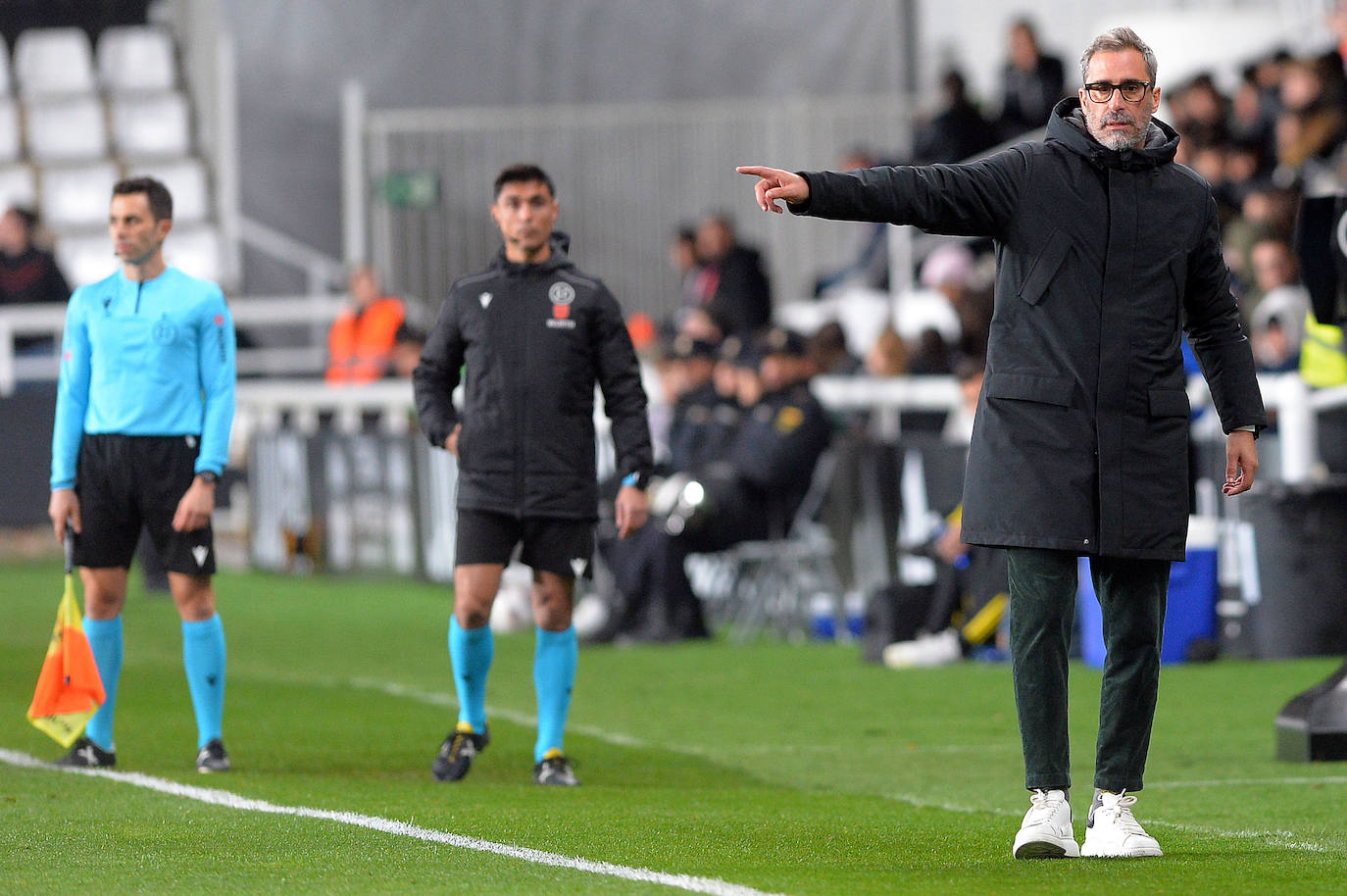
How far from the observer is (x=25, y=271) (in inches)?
822

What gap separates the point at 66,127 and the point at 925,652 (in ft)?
52.5

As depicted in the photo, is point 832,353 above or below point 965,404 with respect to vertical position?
above

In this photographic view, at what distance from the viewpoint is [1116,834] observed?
19.0 ft

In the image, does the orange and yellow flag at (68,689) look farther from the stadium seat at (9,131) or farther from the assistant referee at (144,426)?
the stadium seat at (9,131)

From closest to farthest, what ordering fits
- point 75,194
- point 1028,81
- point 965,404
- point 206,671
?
1. point 206,671
2. point 965,404
3. point 1028,81
4. point 75,194

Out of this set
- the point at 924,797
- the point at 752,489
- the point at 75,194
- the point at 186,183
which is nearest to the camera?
the point at 924,797

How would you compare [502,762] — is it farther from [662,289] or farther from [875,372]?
[662,289]

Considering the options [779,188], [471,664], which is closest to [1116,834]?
[779,188]

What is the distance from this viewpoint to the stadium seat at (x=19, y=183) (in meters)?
24.6

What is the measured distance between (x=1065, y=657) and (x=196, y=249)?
19.0 m

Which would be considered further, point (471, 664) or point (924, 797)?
point (471, 664)

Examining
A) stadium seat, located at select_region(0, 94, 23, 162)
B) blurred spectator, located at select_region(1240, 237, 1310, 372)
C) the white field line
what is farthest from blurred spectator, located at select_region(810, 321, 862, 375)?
stadium seat, located at select_region(0, 94, 23, 162)

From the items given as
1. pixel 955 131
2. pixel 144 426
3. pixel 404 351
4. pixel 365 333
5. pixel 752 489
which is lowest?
pixel 752 489

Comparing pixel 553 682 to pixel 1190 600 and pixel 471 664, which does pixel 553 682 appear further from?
pixel 1190 600
